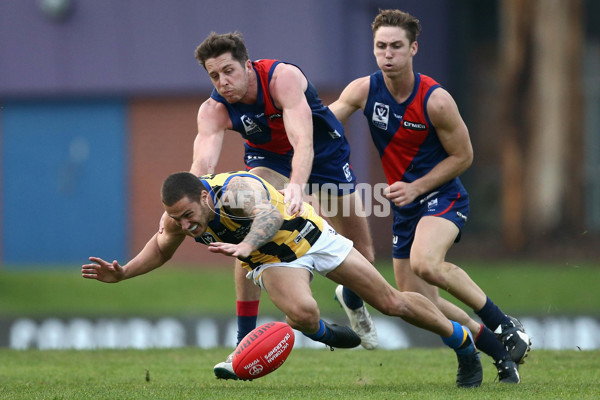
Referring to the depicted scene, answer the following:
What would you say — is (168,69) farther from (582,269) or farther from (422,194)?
(422,194)

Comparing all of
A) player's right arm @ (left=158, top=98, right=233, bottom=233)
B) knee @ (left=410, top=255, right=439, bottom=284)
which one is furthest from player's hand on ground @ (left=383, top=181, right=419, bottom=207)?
player's right arm @ (left=158, top=98, right=233, bottom=233)

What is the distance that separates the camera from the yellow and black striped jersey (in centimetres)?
752

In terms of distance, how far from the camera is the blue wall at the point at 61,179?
22250mm

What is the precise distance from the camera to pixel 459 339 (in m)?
8.12

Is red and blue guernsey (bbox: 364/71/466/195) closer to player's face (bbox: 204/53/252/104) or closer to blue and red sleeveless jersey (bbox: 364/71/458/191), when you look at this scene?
blue and red sleeveless jersey (bbox: 364/71/458/191)

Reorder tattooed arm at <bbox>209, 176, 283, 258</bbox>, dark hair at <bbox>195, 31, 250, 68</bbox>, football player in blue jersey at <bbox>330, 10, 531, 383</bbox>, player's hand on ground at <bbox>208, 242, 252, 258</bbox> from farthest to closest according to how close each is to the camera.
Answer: football player in blue jersey at <bbox>330, 10, 531, 383</bbox> < dark hair at <bbox>195, 31, 250, 68</bbox> < tattooed arm at <bbox>209, 176, 283, 258</bbox> < player's hand on ground at <bbox>208, 242, 252, 258</bbox>

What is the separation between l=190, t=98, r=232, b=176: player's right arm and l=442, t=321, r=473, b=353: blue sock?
228 cm

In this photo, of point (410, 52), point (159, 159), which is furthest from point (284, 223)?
point (159, 159)

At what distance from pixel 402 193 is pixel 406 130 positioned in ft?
1.81

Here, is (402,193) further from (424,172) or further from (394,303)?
(394,303)

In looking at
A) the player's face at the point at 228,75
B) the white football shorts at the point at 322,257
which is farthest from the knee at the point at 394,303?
the player's face at the point at 228,75

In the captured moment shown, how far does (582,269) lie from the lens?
1964cm

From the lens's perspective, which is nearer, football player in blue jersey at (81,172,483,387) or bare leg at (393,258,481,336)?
football player in blue jersey at (81,172,483,387)

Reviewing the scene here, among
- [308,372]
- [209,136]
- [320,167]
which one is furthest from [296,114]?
[308,372]
